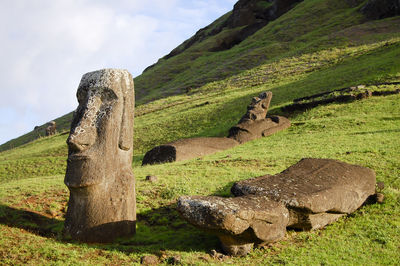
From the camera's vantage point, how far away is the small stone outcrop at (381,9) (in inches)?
2200

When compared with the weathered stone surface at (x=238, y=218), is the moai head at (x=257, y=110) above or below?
above

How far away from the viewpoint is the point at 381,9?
5778 cm

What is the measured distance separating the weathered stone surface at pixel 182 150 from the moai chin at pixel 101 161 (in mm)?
9091

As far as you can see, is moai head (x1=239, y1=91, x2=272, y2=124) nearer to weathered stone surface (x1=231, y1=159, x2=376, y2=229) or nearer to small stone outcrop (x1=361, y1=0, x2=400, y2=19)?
weathered stone surface (x1=231, y1=159, x2=376, y2=229)

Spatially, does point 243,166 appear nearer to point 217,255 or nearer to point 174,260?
point 217,255

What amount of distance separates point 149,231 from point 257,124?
1424 centimetres

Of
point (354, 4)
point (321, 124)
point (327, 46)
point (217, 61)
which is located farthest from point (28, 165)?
A: point (354, 4)

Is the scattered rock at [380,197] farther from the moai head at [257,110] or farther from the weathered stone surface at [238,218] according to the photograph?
the moai head at [257,110]

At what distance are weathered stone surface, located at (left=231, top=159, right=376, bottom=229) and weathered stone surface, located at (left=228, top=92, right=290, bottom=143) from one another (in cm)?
1090

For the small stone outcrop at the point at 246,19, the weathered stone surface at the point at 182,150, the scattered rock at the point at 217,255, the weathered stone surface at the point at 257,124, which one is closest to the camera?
the scattered rock at the point at 217,255

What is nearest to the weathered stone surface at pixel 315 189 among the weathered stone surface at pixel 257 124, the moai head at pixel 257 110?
the weathered stone surface at pixel 257 124

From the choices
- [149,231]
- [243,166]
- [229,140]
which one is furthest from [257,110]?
[149,231]

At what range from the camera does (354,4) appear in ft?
223

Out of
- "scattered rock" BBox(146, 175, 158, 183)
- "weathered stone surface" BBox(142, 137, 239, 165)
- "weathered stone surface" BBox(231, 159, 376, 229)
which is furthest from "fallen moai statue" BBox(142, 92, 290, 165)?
"weathered stone surface" BBox(231, 159, 376, 229)
